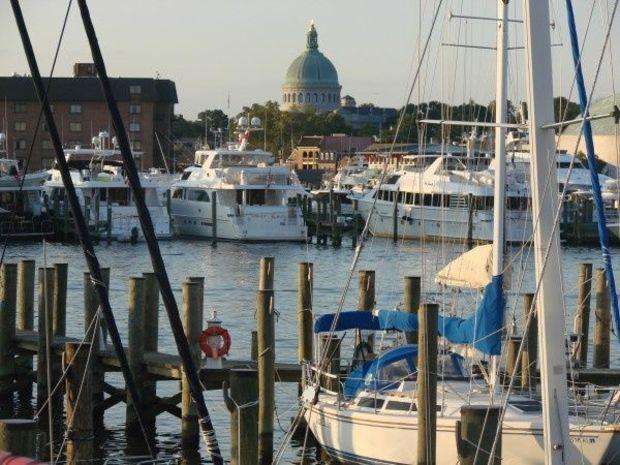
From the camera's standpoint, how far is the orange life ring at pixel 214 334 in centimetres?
2262

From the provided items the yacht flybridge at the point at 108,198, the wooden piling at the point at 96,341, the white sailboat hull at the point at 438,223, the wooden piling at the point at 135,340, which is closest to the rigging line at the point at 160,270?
the wooden piling at the point at 135,340

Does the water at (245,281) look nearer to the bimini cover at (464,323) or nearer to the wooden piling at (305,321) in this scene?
the bimini cover at (464,323)

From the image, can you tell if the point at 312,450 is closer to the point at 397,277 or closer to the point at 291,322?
the point at 291,322

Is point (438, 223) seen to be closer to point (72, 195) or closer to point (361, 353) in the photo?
point (361, 353)

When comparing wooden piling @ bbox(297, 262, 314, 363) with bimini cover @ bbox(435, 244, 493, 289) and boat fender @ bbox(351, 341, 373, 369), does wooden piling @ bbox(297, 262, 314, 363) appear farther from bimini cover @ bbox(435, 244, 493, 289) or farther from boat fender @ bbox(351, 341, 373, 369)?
bimini cover @ bbox(435, 244, 493, 289)

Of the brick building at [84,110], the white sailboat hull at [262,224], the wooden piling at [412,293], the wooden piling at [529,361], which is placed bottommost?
the white sailboat hull at [262,224]

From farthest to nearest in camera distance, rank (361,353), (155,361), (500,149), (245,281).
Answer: (245,281) < (500,149) < (155,361) < (361,353)

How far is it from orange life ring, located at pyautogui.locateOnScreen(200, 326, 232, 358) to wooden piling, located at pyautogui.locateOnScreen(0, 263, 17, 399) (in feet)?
15.5

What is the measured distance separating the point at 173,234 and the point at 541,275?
234 ft

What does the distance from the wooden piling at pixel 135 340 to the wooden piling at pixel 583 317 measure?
7.13 m

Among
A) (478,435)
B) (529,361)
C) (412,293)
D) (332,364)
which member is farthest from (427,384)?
(412,293)

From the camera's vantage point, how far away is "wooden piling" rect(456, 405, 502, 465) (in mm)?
14586

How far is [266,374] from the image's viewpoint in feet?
69.5

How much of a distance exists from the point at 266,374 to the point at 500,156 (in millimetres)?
5074
